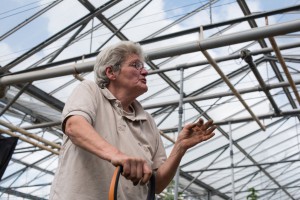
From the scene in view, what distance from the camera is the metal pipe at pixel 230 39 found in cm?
439

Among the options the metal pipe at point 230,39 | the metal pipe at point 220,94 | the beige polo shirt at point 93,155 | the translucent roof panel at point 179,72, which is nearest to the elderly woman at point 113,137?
the beige polo shirt at point 93,155

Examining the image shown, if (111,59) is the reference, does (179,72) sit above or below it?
above

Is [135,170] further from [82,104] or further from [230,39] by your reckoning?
[230,39]

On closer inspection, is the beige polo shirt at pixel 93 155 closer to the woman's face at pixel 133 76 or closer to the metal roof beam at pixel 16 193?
the woman's face at pixel 133 76

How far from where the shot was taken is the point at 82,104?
1.38 meters

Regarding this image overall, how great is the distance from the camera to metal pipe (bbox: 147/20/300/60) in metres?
4.39

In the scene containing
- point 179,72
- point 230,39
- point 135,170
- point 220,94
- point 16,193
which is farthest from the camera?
point 16,193

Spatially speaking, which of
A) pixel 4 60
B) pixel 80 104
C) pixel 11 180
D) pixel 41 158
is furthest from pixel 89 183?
pixel 11 180

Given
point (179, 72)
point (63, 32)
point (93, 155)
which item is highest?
point (179, 72)

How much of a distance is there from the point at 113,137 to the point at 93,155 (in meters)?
0.11

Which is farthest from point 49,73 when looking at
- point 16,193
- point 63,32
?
point 16,193

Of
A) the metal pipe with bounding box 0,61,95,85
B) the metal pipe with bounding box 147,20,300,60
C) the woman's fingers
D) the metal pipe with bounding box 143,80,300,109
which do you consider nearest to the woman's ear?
the woman's fingers

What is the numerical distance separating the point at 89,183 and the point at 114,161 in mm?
253

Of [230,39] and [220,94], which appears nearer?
[230,39]
